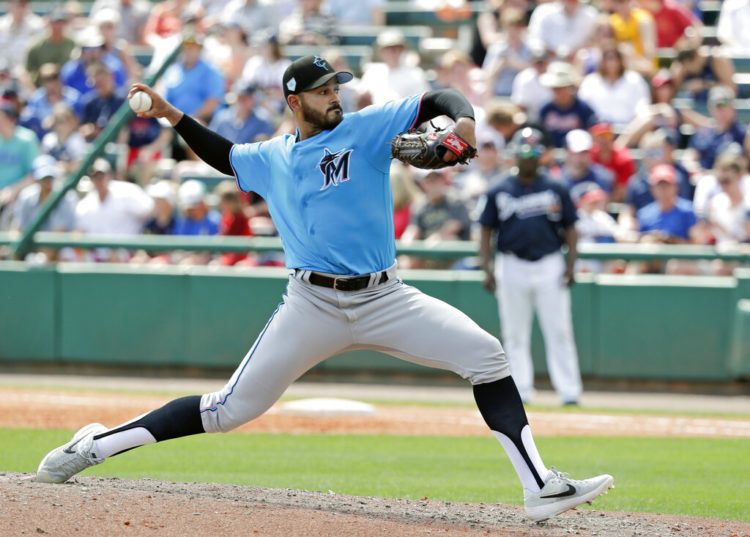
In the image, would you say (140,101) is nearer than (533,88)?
Yes

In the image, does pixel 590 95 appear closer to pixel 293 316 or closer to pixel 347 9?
pixel 347 9

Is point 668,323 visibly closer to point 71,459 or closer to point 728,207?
point 728,207

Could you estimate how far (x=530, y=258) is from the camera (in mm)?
10539

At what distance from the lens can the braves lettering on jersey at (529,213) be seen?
10414 mm

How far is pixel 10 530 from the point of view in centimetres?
469

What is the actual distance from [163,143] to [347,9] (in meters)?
3.26

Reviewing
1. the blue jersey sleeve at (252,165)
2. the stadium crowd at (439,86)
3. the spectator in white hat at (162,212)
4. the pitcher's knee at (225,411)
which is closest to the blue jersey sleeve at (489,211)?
the stadium crowd at (439,86)

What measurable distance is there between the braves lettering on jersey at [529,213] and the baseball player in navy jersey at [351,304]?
5.15 meters

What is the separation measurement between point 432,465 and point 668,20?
329 inches

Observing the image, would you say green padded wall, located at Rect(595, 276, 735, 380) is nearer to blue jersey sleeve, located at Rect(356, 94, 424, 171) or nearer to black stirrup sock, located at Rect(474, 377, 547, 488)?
black stirrup sock, located at Rect(474, 377, 547, 488)

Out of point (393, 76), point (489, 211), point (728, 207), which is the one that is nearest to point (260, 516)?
point (489, 211)

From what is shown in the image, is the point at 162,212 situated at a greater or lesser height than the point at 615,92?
lesser

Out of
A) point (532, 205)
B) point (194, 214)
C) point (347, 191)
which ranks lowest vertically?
point (194, 214)

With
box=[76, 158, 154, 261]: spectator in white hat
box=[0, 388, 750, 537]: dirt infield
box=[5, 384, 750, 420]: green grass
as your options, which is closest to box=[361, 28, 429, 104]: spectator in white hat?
box=[76, 158, 154, 261]: spectator in white hat
